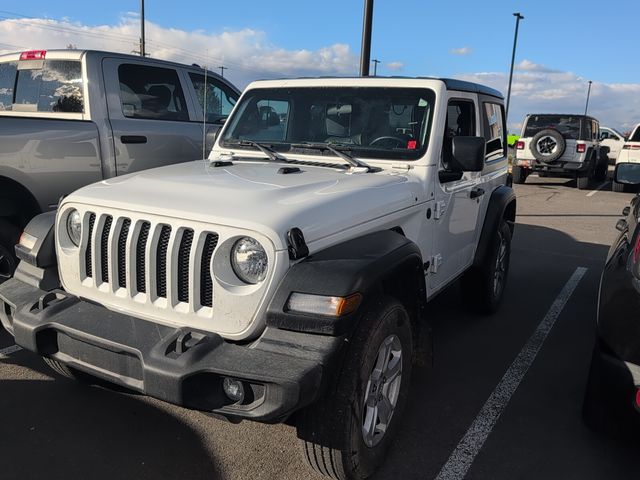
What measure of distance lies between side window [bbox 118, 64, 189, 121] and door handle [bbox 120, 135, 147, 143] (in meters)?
0.22

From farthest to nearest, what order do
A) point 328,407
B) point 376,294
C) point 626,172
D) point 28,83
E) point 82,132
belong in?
point 28,83 < point 82,132 < point 626,172 < point 376,294 < point 328,407

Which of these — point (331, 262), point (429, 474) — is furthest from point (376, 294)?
point (429, 474)

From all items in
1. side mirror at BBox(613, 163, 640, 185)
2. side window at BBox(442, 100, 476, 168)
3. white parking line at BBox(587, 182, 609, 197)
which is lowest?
white parking line at BBox(587, 182, 609, 197)

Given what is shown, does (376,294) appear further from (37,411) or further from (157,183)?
(37,411)

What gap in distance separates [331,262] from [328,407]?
61 centimetres

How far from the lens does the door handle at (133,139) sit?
5.02m

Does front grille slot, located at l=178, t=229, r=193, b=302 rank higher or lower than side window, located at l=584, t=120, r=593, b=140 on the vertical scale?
lower

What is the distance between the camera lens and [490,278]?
15.5 feet

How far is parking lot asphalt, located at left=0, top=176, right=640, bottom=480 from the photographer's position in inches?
109

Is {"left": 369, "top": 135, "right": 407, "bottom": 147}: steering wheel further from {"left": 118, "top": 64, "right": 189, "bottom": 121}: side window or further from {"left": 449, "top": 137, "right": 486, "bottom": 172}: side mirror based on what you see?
{"left": 118, "top": 64, "right": 189, "bottom": 121}: side window

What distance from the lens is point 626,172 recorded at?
415 cm

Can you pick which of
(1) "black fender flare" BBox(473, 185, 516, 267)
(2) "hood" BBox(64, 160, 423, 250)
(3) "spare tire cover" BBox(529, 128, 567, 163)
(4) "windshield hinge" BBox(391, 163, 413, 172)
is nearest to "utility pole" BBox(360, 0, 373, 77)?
(1) "black fender flare" BBox(473, 185, 516, 267)

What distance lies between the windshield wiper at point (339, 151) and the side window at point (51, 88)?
8.02 ft

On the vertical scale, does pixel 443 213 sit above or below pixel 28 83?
below
